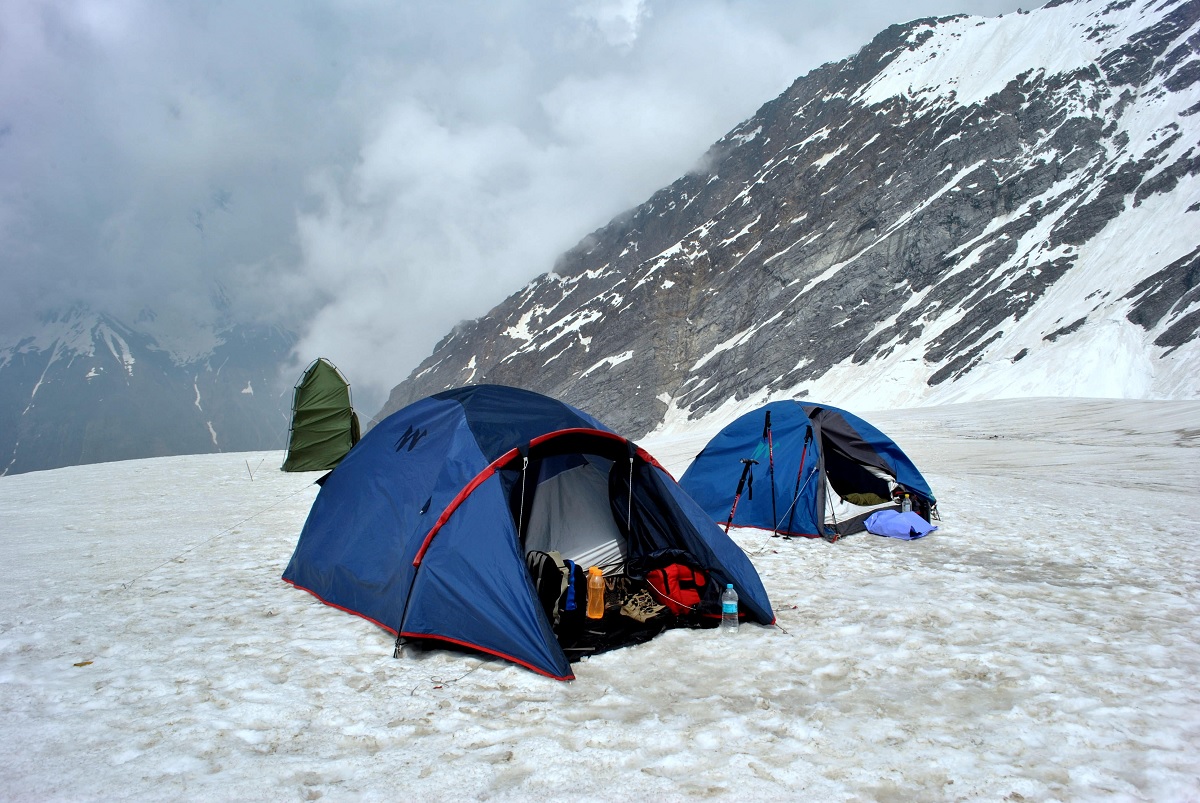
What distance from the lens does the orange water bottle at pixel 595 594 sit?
5789mm

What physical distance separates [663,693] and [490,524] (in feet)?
6.42

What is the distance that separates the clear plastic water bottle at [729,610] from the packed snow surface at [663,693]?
21cm

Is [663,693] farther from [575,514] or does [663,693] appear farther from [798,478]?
[798,478]

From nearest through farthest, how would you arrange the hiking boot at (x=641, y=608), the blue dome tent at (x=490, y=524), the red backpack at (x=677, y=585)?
the blue dome tent at (x=490, y=524)
the hiking boot at (x=641, y=608)
the red backpack at (x=677, y=585)

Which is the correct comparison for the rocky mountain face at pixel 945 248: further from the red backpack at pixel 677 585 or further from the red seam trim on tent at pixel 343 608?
the red seam trim on tent at pixel 343 608

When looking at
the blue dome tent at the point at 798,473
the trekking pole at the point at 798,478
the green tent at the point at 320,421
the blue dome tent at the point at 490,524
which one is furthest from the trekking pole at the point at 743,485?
the green tent at the point at 320,421

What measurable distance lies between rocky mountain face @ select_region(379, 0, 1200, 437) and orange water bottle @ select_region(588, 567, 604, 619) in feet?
156

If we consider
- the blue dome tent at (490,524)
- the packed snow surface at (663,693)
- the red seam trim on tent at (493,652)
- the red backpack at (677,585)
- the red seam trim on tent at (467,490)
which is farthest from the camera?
the red backpack at (677,585)

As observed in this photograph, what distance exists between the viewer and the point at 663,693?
15.0 ft

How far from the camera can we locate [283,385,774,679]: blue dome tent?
17.1ft

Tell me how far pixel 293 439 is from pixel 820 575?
759 inches

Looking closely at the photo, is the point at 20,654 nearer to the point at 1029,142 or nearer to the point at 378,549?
the point at 378,549

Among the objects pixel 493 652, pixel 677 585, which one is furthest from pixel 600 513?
pixel 493 652

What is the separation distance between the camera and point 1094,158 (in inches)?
2596
